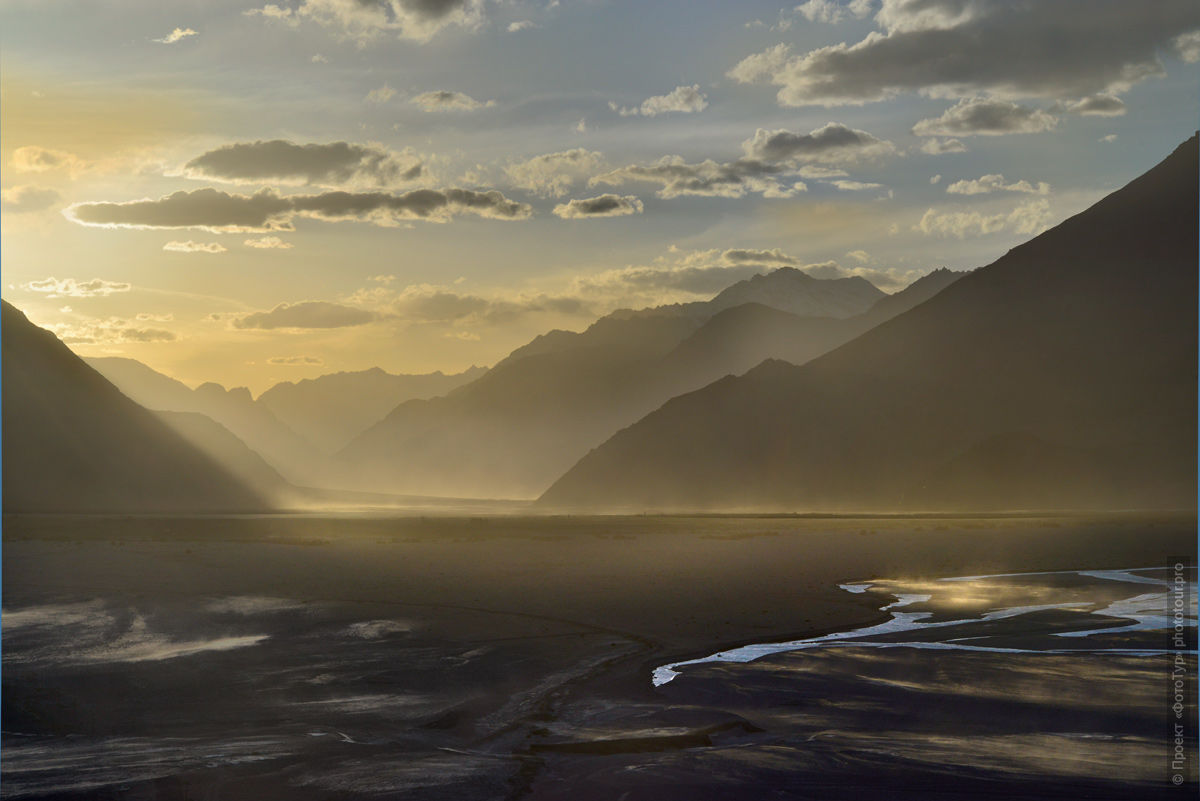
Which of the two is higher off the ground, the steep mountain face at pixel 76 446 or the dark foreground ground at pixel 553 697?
the steep mountain face at pixel 76 446

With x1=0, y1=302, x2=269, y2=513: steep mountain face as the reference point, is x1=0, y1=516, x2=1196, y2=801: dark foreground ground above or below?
below

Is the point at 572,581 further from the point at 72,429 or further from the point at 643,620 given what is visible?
the point at 72,429

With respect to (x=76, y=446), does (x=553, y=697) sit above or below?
below

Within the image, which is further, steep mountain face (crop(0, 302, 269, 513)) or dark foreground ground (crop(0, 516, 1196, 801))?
steep mountain face (crop(0, 302, 269, 513))

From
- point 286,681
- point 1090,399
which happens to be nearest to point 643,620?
point 286,681
